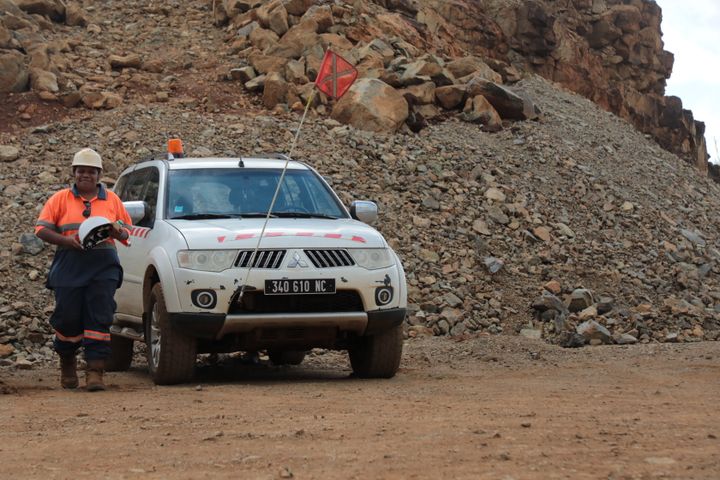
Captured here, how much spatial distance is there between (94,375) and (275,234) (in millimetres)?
1736

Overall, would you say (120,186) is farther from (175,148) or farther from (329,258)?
(329,258)

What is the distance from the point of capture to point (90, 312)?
8922 millimetres

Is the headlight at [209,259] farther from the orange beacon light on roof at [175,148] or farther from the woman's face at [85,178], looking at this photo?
the orange beacon light on roof at [175,148]

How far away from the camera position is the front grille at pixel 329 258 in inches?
348

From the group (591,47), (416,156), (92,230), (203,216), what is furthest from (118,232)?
(591,47)

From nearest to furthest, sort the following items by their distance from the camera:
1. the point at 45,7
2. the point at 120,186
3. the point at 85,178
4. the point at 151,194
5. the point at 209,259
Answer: the point at 209,259 < the point at 85,178 < the point at 151,194 < the point at 120,186 < the point at 45,7

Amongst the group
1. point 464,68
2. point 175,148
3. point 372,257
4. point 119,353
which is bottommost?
point 119,353

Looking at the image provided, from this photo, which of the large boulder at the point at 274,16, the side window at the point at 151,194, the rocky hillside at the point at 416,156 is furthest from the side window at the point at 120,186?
the large boulder at the point at 274,16

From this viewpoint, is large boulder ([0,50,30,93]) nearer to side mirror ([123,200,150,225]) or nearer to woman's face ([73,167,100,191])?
side mirror ([123,200,150,225])

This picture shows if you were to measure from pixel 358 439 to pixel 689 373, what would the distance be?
480 centimetres

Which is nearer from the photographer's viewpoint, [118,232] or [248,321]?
[248,321]

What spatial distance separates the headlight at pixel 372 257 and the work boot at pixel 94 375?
6.87 ft

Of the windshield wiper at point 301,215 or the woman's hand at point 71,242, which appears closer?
the woman's hand at point 71,242

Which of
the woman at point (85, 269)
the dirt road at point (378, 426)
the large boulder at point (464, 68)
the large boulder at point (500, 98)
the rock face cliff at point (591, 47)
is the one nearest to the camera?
the dirt road at point (378, 426)
